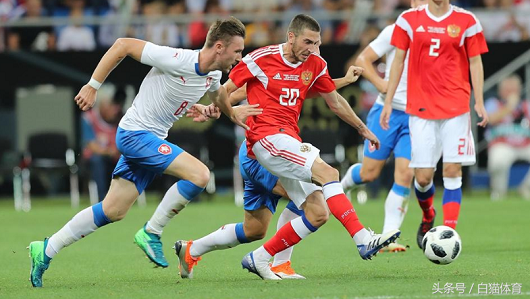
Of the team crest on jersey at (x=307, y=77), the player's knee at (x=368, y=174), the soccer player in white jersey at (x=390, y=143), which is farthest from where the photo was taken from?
the player's knee at (x=368, y=174)

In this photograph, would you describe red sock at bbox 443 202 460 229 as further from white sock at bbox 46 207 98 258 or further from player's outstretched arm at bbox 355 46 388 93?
white sock at bbox 46 207 98 258

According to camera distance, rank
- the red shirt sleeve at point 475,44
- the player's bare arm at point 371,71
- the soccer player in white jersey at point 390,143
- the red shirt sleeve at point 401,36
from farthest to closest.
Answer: the soccer player in white jersey at point 390,143
the player's bare arm at point 371,71
the red shirt sleeve at point 401,36
the red shirt sleeve at point 475,44

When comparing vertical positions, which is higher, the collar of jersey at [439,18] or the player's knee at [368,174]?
the collar of jersey at [439,18]

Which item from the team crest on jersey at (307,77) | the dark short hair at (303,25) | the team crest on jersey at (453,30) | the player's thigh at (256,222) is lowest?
the player's thigh at (256,222)

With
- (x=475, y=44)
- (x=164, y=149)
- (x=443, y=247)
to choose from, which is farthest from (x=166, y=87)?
(x=475, y=44)

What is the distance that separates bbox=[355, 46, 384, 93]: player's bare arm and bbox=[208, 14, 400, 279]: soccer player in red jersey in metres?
1.88

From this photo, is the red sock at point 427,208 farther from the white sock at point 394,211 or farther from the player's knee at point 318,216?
the player's knee at point 318,216

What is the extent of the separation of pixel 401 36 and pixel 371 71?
2.86ft

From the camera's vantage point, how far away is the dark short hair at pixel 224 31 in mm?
7836

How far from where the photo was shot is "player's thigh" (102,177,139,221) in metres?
8.00

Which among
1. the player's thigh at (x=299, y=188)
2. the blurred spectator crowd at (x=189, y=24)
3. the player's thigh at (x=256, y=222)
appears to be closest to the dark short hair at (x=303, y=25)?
the player's thigh at (x=299, y=188)

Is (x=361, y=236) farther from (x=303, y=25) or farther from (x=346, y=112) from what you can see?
(x=303, y=25)

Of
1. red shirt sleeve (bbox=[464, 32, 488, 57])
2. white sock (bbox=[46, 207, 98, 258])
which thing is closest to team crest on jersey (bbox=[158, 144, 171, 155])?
white sock (bbox=[46, 207, 98, 258])

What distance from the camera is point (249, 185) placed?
323 inches
